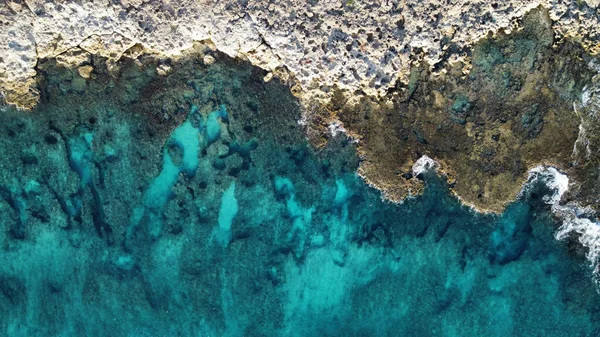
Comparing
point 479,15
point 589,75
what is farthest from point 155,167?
point 589,75

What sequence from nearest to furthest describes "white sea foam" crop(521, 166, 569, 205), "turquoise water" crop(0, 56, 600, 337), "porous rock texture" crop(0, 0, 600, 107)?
1. "porous rock texture" crop(0, 0, 600, 107)
2. "white sea foam" crop(521, 166, 569, 205)
3. "turquoise water" crop(0, 56, 600, 337)

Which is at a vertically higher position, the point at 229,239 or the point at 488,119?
the point at 488,119

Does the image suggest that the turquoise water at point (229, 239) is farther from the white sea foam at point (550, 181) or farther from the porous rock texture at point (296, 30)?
the porous rock texture at point (296, 30)

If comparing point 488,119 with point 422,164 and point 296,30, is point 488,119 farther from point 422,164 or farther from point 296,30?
point 296,30

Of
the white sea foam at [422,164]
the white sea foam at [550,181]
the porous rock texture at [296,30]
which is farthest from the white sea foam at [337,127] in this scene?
the white sea foam at [550,181]

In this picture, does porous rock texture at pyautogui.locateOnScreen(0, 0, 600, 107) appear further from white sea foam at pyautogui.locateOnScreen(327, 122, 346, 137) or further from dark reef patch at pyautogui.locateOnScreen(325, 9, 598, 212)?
white sea foam at pyautogui.locateOnScreen(327, 122, 346, 137)

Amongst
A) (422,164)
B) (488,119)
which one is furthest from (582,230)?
(422,164)

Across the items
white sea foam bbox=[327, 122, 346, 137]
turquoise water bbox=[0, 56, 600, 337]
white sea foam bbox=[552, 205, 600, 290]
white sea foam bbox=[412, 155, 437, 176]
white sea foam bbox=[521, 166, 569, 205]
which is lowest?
turquoise water bbox=[0, 56, 600, 337]

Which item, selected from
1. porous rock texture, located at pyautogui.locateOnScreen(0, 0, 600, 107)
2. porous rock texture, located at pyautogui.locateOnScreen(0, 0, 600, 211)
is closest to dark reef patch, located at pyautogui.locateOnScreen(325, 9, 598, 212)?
porous rock texture, located at pyautogui.locateOnScreen(0, 0, 600, 211)
